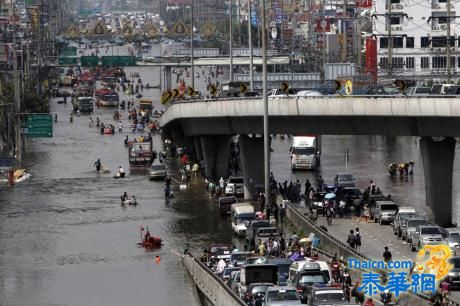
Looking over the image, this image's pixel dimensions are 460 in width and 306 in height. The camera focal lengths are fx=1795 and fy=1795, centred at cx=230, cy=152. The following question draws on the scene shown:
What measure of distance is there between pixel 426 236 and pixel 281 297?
55.2 feet

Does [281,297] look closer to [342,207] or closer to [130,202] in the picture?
[342,207]

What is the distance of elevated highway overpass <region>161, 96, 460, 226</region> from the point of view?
233 ft

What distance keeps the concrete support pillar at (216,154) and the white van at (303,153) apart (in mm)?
6731

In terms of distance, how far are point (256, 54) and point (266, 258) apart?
138734 mm

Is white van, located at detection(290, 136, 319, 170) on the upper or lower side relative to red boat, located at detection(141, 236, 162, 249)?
upper

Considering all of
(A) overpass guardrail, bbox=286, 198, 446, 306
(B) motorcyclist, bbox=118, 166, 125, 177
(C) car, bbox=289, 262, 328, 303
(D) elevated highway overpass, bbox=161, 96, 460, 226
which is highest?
(D) elevated highway overpass, bbox=161, 96, 460, 226

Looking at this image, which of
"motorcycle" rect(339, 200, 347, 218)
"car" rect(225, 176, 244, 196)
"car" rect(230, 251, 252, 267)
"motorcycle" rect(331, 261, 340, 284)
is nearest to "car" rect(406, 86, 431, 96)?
"motorcycle" rect(339, 200, 347, 218)

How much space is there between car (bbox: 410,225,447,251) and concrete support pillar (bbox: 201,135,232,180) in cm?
3002

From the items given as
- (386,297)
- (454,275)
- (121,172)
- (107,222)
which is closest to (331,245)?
(454,275)

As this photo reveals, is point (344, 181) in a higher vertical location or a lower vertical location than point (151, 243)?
higher

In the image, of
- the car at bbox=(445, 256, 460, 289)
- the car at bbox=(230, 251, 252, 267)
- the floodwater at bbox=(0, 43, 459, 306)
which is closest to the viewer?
the car at bbox=(445, 256, 460, 289)

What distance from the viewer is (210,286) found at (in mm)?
54719

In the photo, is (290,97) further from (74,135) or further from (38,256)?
(74,135)

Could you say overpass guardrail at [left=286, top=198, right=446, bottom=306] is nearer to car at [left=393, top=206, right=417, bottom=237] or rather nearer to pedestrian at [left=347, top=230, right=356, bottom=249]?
pedestrian at [left=347, top=230, right=356, bottom=249]
